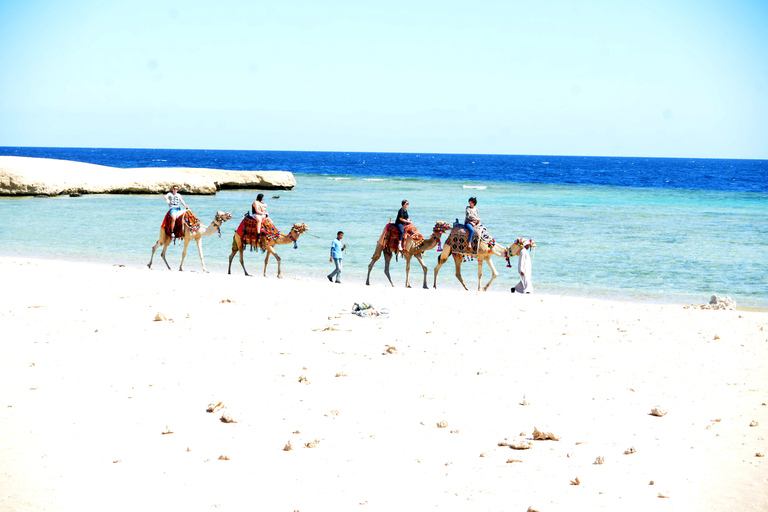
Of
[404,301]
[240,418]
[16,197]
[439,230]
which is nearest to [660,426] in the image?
[240,418]

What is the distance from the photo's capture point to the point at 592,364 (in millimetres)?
9148

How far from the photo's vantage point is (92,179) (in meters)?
45.0

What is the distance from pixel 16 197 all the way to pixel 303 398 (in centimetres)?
3850

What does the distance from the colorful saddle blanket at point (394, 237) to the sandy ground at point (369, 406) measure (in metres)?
3.78

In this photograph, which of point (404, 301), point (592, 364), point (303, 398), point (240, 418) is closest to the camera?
point (240, 418)

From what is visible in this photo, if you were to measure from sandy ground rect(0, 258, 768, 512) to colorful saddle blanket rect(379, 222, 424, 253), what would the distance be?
3778 millimetres

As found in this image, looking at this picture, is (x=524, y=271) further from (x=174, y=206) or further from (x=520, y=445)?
(x=520, y=445)

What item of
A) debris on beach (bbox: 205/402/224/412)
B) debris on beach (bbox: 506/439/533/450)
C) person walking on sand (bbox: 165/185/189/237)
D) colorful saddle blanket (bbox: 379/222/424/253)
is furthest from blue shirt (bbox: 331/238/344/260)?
debris on beach (bbox: 506/439/533/450)

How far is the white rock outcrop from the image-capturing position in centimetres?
4100

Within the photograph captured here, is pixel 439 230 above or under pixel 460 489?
above

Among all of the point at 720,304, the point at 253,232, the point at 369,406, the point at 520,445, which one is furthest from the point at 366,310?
the point at 720,304

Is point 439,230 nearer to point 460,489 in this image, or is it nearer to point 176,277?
point 176,277

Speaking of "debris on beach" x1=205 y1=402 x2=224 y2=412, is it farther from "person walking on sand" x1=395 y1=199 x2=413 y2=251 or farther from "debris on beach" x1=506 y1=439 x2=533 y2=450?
"person walking on sand" x1=395 y1=199 x2=413 y2=251

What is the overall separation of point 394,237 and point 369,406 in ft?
28.7
